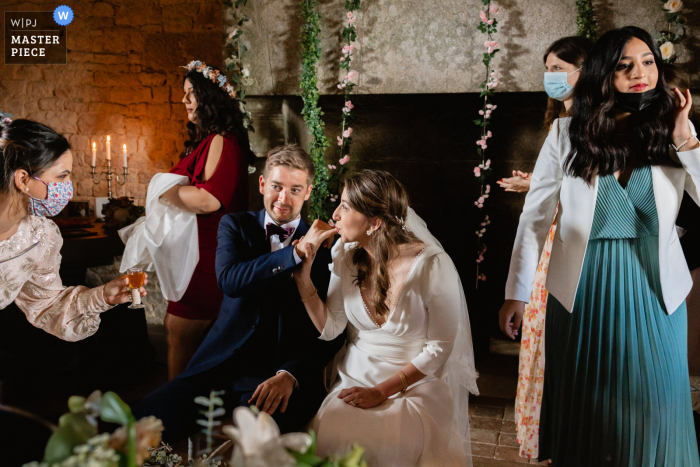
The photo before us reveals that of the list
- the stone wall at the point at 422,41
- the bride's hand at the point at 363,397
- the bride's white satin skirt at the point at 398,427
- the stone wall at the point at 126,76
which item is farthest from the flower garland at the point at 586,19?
the stone wall at the point at 126,76

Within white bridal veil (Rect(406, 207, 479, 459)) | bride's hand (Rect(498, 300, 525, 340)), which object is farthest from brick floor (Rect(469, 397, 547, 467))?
bride's hand (Rect(498, 300, 525, 340))

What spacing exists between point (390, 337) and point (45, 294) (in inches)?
48.5

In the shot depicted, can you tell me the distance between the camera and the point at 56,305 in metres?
1.90

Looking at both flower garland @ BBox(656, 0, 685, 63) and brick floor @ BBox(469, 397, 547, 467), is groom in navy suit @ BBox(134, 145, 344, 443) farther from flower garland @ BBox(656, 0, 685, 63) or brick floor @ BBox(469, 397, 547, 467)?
flower garland @ BBox(656, 0, 685, 63)

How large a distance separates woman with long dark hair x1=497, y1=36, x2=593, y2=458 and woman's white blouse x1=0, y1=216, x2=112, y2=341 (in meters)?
1.78

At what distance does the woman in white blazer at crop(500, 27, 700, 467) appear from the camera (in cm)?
161

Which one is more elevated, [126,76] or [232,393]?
[126,76]

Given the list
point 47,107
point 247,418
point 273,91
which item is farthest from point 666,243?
point 47,107

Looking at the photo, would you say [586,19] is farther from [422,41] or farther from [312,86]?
[312,86]

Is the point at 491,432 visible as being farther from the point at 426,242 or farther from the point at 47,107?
the point at 47,107

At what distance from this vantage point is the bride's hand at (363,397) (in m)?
1.68

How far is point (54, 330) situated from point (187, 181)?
122 cm

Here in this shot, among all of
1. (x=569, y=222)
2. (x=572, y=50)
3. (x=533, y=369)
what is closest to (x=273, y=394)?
(x=569, y=222)

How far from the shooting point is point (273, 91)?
349 cm
